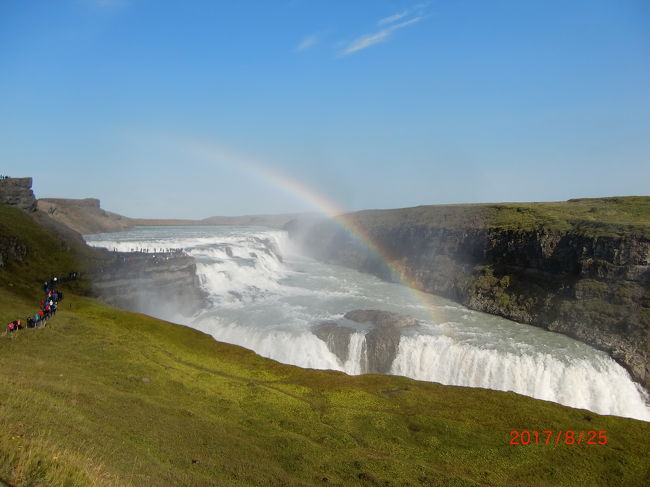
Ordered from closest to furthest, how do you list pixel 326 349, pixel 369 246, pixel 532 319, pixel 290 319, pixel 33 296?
pixel 33 296 < pixel 326 349 < pixel 290 319 < pixel 532 319 < pixel 369 246

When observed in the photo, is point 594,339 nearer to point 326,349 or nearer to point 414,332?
point 414,332

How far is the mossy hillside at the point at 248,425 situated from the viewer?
12.4 metres

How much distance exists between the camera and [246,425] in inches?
749

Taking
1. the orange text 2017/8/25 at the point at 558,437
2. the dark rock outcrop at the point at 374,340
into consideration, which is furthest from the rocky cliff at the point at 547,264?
the orange text 2017/8/25 at the point at 558,437

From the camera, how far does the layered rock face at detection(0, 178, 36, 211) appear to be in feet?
188

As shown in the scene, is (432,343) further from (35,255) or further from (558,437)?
(35,255)

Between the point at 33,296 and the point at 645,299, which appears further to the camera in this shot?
the point at 645,299

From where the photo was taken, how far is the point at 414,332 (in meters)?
40.3

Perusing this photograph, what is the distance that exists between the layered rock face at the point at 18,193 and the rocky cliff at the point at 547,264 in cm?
5942

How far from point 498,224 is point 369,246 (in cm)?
3539

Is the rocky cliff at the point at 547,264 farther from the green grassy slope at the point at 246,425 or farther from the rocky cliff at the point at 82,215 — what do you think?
the rocky cliff at the point at 82,215

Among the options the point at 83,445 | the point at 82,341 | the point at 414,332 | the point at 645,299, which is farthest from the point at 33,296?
the point at 645,299

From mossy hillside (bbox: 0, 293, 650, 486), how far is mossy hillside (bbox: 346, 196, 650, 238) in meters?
35.2

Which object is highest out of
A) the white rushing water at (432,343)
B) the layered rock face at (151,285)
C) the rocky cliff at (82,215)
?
the rocky cliff at (82,215)
